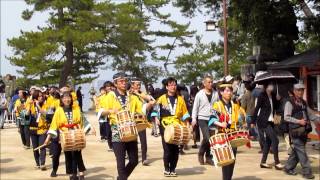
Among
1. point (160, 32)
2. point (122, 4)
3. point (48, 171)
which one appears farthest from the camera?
point (160, 32)

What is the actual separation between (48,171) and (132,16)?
24.7 m

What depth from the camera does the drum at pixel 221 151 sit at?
6984 mm

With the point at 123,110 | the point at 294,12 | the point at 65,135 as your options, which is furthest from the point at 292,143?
the point at 294,12

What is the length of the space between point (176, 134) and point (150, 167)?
7.18 feet

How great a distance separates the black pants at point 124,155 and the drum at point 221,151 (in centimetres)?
113

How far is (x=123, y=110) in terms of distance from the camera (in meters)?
7.18

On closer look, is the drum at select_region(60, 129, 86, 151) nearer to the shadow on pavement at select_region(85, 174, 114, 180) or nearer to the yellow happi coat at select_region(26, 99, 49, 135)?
the shadow on pavement at select_region(85, 174, 114, 180)

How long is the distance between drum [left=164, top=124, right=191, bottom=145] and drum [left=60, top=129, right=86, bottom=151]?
1.35 meters

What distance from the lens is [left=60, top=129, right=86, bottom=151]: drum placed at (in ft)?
25.6

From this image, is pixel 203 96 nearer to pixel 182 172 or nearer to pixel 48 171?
pixel 182 172

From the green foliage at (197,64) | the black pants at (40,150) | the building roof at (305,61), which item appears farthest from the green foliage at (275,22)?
the green foliage at (197,64)

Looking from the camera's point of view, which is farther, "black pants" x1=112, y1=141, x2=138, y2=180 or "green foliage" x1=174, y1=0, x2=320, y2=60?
"green foliage" x1=174, y1=0, x2=320, y2=60

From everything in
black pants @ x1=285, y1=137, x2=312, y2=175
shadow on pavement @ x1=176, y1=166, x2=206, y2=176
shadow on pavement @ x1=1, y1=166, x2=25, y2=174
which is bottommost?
shadow on pavement @ x1=176, y1=166, x2=206, y2=176

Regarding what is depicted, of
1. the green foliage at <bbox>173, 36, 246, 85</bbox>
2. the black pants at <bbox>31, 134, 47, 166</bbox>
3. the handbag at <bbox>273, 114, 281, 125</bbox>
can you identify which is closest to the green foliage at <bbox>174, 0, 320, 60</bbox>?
the handbag at <bbox>273, 114, 281, 125</bbox>
